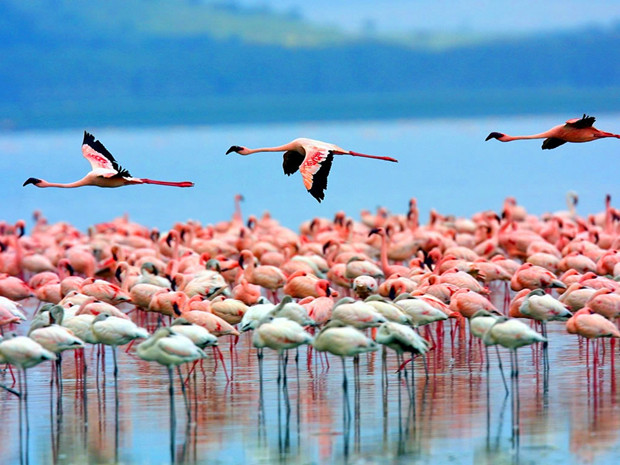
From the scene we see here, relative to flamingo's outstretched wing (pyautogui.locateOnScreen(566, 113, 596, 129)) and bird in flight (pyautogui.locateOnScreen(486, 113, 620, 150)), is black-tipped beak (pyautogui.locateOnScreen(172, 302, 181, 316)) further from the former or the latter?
flamingo's outstretched wing (pyautogui.locateOnScreen(566, 113, 596, 129))

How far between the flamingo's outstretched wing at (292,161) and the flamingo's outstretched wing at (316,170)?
1272 millimetres

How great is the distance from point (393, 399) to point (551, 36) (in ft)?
282

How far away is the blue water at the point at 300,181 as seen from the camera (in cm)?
3503

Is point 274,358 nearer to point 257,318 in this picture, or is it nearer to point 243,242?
point 257,318

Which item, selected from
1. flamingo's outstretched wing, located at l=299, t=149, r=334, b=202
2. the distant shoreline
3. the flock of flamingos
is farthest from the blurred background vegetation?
flamingo's outstretched wing, located at l=299, t=149, r=334, b=202

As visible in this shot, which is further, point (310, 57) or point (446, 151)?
point (310, 57)

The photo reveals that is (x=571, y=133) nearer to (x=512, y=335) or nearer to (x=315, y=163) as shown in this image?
(x=315, y=163)

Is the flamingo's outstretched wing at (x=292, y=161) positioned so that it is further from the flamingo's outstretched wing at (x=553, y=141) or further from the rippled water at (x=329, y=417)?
the rippled water at (x=329, y=417)

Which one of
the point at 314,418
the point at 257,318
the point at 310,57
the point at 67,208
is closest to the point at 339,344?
the point at 314,418

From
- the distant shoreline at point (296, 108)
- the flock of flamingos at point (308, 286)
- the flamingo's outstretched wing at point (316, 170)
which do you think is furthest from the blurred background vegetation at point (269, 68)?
the flamingo's outstretched wing at point (316, 170)

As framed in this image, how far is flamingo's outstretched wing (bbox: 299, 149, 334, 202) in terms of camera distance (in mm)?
11273

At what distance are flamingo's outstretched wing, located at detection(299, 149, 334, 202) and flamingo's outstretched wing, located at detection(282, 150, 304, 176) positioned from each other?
4.17ft

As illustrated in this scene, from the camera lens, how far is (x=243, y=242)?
1845 centimetres

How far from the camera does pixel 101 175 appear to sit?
1318 cm
